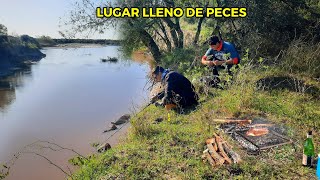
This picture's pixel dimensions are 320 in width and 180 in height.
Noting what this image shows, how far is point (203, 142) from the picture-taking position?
5.34 meters

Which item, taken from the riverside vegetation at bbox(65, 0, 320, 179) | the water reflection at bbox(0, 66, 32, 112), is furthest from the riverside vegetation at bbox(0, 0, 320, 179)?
the water reflection at bbox(0, 66, 32, 112)

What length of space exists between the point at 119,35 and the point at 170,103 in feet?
29.4

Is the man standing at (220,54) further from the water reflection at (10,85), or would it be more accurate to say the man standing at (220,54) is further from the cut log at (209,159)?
the water reflection at (10,85)

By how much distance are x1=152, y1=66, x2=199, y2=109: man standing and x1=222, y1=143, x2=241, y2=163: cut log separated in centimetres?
250

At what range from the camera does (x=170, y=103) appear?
25.1 feet

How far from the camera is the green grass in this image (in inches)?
171

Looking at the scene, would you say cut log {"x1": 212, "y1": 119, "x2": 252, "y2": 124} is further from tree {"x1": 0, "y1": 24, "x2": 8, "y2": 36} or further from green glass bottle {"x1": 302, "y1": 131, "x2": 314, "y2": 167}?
tree {"x1": 0, "y1": 24, "x2": 8, "y2": 36}

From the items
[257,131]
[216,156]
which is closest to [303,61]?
[257,131]

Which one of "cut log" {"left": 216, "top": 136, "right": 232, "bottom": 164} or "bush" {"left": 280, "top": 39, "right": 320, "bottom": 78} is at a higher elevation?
"bush" {"left": 280, "top": 39, "right": 320, "bottom": 78}

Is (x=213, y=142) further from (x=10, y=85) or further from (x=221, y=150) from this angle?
(x=10, y=85)

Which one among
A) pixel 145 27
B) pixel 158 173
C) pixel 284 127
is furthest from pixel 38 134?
pixel 284 127

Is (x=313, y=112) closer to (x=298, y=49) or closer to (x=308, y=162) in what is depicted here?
(x=308, y=162)

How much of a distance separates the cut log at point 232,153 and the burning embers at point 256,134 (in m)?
0.27

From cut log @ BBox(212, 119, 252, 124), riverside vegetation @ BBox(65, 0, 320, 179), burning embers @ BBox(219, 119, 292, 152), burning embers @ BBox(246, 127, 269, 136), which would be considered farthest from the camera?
cut log @ BBox(212, 119, 252, 124)
